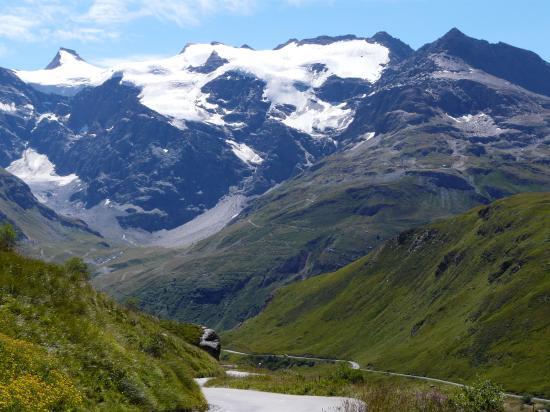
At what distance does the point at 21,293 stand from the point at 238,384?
14.9 metres

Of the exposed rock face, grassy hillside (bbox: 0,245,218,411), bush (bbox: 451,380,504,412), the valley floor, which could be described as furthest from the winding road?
the exposed rock face

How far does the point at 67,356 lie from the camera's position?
23047 mm

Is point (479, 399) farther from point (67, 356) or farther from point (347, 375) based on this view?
point (67, 356)

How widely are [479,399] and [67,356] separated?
14.1 meters

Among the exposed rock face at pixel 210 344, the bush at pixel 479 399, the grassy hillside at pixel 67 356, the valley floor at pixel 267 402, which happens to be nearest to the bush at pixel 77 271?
the grassy hillside at pixel 67 356

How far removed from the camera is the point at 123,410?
21.9 meters

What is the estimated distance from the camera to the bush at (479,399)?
23.3 metres

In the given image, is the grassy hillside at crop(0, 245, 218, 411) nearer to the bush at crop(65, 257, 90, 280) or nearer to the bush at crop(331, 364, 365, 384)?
the bush at crop(65, 257, 90, 280)

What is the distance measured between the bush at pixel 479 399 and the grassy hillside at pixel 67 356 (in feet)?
33.0

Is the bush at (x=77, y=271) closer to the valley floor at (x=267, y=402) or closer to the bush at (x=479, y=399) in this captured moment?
the valley floor at (x=267, y=402)

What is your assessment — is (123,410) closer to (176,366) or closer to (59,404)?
(59,404)

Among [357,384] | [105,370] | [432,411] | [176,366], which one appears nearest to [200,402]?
[176,366]

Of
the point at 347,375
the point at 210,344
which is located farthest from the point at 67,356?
the point at 210,344

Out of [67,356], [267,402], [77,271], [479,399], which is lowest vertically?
[267,402]
